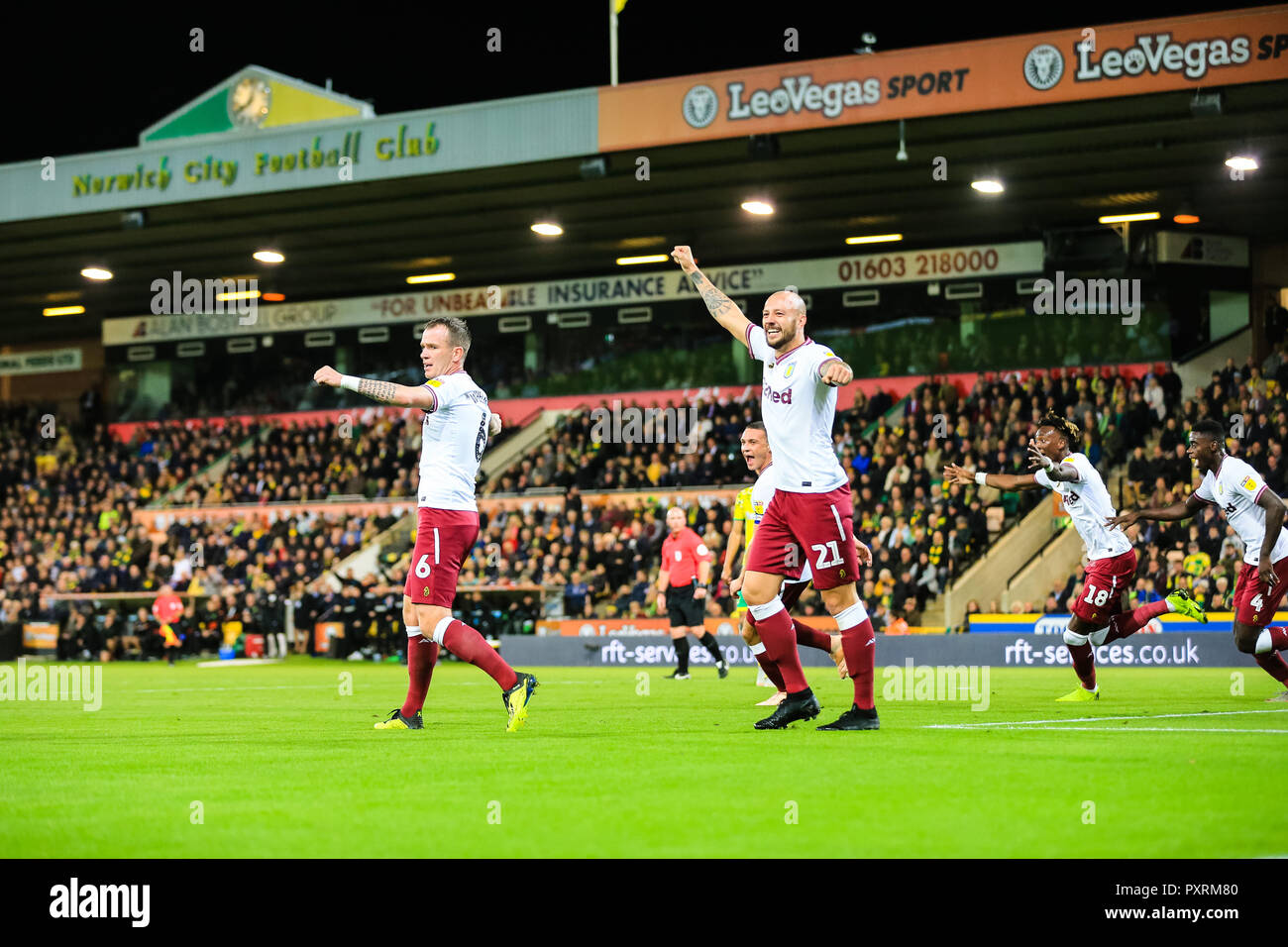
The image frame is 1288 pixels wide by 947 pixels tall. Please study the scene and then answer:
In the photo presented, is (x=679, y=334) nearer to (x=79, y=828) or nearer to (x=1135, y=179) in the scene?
(x=1135, y=179)

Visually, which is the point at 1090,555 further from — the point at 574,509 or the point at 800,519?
the point at 574,509

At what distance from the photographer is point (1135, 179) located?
3012 centimetres

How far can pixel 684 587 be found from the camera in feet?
68.8

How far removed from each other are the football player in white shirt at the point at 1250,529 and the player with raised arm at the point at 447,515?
5.79m

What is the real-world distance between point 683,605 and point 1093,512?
838 cm

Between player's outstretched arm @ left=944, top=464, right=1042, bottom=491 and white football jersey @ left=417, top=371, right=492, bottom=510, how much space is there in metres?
3.76

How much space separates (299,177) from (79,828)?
2659 centimetres

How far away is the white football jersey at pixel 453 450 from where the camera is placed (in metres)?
10.3

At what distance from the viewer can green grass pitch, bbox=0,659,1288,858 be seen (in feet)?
17.6

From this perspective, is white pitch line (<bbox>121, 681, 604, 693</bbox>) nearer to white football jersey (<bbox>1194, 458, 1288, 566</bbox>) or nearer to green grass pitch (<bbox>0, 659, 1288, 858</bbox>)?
green grass pitch (<bbox>0, 659, 1288, 858</bbox>)

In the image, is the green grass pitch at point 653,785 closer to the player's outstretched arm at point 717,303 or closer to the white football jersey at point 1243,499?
the white football jersey at point 1243,499

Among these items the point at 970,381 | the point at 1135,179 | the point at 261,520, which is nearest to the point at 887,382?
the point at 970,381

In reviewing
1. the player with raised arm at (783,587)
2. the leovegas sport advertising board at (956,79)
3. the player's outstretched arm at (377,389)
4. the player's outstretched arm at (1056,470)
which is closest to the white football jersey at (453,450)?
the player's outstretched arm at (377,389)
